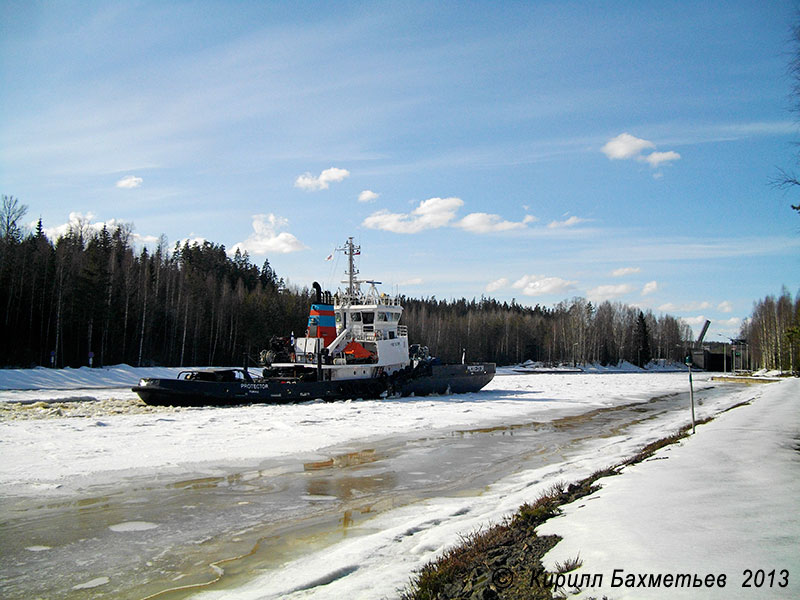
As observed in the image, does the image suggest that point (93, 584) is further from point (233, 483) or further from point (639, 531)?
point (639, 531)

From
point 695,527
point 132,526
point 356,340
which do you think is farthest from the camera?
point 356,340

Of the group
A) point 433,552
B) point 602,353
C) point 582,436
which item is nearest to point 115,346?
point 582,436

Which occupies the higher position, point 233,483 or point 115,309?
point 115,309

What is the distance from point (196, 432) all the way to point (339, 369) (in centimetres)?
1148

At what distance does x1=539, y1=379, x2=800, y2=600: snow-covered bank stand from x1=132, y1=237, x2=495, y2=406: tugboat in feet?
57.1

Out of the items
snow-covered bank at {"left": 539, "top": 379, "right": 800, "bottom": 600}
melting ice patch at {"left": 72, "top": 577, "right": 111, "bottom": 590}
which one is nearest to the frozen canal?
melting ice patch at {"left": 72, "top": 577, "right": 111, "bottom": 590}

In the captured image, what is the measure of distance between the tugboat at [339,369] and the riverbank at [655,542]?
675 inches

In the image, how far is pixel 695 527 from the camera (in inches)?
190

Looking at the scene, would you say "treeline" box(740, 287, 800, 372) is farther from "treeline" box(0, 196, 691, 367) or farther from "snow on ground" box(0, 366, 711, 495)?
"snow on ground" box(0, 366, 711, 495)

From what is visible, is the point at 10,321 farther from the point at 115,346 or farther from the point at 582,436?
the point at 582,436

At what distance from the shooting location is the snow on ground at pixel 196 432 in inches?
403

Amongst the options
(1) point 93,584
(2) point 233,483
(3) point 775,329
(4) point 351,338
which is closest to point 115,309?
(4) point 351,338

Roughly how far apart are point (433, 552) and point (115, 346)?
48.2 meters

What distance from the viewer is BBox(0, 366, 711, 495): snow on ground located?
10242 millimetres
